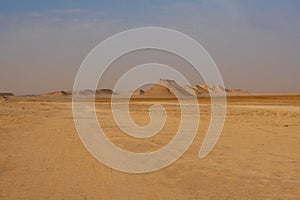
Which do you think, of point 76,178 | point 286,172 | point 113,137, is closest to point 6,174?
point 76,178

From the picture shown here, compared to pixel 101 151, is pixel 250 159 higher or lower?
higher

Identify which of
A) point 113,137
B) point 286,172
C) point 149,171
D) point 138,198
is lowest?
point 138,198

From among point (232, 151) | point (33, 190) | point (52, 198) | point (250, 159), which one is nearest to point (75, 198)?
point (52, 198)

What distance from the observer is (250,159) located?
1181 cm

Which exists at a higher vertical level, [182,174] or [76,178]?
[182,174]

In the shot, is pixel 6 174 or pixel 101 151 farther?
pixel 101 151

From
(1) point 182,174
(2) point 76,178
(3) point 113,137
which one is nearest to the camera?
(2) point 76,178

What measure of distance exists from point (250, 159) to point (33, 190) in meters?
6.02

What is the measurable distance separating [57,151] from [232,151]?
204 inches

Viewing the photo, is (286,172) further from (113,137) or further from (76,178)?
(113,137)

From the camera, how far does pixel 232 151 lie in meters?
13.6

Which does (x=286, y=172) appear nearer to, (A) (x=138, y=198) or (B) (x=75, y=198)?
(A) (x=138, y=198)

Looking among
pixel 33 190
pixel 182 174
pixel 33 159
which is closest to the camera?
pixel 33 190

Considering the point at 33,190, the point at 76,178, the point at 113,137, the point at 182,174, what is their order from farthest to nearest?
the point at 113,137, the point at 182,174, the point at 76,178, the point at 33,190
